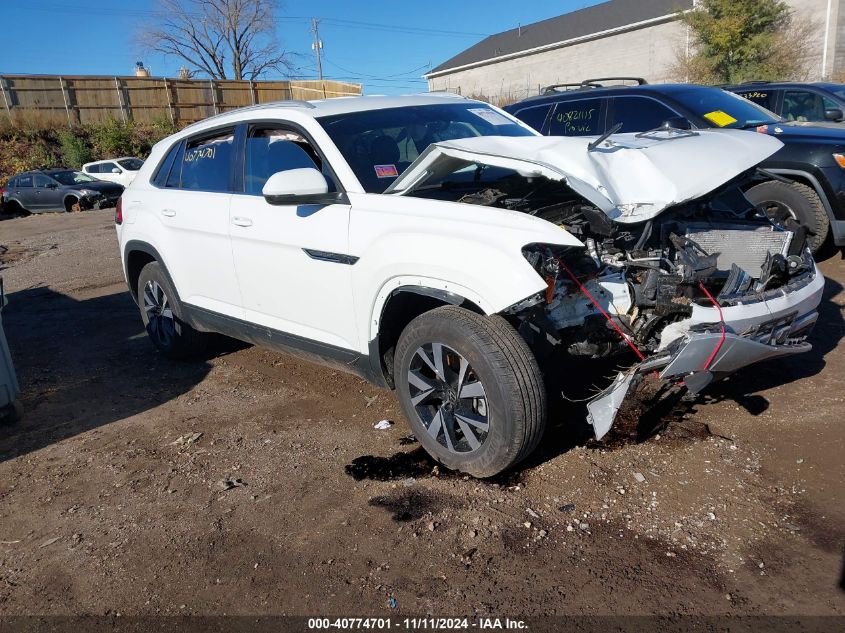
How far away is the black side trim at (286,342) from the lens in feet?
12.4

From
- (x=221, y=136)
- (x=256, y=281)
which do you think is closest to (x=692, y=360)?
(x=256, y=281)

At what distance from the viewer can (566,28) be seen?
37.3 metres

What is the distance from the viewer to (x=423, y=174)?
11.6 ft

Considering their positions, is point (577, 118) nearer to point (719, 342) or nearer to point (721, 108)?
point (721, 108)

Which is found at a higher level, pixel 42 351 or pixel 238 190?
pixel 238 190

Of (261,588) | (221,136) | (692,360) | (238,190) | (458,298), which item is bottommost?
(261,588)

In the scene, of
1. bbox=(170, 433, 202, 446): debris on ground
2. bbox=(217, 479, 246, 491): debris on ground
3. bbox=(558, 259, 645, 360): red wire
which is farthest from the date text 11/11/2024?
bbox=(170, 433, 202, 446): debris on ground

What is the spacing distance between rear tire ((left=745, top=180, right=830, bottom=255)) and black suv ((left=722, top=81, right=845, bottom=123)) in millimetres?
2446

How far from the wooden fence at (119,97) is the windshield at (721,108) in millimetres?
30560

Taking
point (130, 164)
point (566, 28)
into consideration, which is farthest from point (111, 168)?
point (566, 28)

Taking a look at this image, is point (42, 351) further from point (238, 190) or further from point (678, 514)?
point (678, 514)

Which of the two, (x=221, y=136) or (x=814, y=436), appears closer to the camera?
(x=814, y=436)

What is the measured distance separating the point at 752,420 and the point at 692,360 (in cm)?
113

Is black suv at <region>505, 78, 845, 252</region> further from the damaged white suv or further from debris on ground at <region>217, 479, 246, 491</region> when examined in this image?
debris on ground at <region>217, 479, 246, 491</region>
